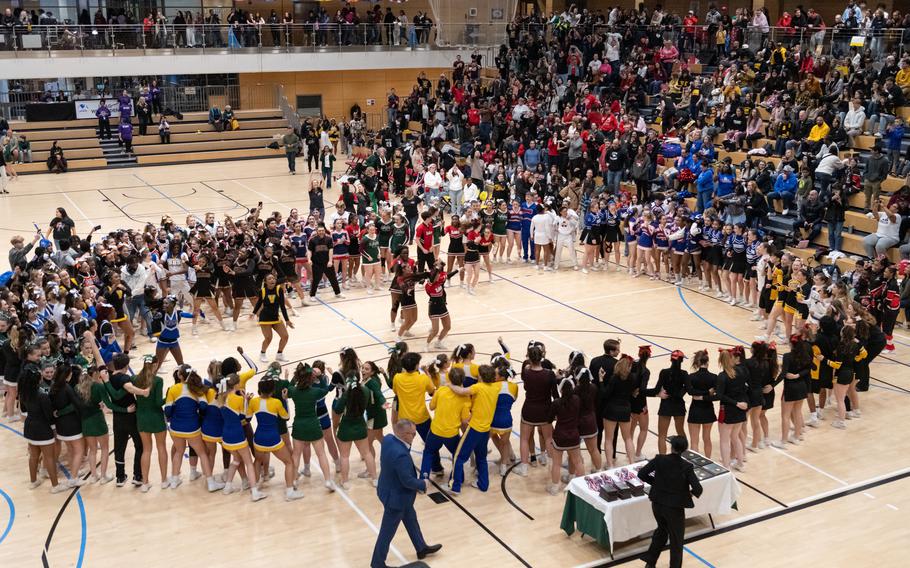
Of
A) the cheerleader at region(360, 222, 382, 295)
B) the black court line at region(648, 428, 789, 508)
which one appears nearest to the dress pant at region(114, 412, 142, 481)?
the black court line at region(648, 428, 789, 508)

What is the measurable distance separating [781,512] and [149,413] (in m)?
7.18

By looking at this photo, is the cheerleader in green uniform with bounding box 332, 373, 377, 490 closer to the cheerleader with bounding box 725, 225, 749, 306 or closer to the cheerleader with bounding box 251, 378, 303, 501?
the cheerleader with bounding box 251, 378, 303, 501

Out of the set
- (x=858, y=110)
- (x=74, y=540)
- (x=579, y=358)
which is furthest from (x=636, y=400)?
(x=858, y=110)

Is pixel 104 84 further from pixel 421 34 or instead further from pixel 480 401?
pixel 480 401

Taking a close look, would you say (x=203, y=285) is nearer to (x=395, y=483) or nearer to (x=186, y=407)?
(x=186, y=407)

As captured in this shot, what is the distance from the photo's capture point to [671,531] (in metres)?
8.46

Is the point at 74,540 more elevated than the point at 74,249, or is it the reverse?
the point at 74,249

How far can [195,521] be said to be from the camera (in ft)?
31.8

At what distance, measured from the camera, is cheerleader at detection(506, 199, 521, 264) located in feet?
65.6

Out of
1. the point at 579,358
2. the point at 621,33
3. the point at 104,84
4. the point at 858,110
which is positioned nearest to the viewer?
the point at 579,358

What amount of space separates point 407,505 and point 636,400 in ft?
11.0

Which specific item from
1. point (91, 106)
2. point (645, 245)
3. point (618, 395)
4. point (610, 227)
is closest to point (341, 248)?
point (610, 227)

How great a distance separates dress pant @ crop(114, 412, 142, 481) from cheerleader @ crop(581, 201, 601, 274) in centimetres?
1149

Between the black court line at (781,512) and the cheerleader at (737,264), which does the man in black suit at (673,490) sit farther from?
the cheerleader at (737,264)
